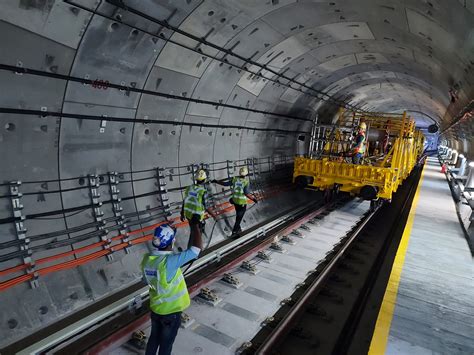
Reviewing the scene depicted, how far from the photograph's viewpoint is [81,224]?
6.03 metres

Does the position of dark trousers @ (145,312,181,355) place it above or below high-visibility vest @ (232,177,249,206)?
below

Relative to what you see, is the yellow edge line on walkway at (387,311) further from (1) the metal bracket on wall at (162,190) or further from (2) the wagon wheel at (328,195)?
(2) the wagon wheel at (328,195)

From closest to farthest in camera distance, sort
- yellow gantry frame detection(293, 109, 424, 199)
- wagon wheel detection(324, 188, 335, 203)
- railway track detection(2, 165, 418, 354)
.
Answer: railway track detection(2, 165, 418, 354), yellow gantry frame detection(293, 109, 424, 199), wagon wheel detection(324, 188, 335, 203)

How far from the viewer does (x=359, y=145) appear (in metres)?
10.6

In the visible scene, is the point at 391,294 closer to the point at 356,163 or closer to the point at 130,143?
the point at 130,143

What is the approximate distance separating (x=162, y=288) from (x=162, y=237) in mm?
497

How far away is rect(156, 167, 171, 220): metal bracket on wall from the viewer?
7684 millimetres

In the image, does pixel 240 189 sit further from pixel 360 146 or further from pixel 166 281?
pixel 166 281

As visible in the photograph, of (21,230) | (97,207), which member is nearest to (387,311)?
(97,207)

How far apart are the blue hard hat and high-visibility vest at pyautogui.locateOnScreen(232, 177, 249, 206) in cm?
522

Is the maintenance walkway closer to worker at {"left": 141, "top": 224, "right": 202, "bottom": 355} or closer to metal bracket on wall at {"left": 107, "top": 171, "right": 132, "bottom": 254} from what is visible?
worker at {"left": 141, "top": 224, "right": 202, "bottom": 355}

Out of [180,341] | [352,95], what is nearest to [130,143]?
Answer: [180,341]

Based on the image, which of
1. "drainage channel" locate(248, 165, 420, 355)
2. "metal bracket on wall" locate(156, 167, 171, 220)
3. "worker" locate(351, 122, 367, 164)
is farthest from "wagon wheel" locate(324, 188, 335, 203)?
"metal bracket on wall" locate(156, 167, 171, 220)

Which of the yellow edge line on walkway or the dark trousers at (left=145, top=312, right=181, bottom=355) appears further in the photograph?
the yellow edge line on walkway
